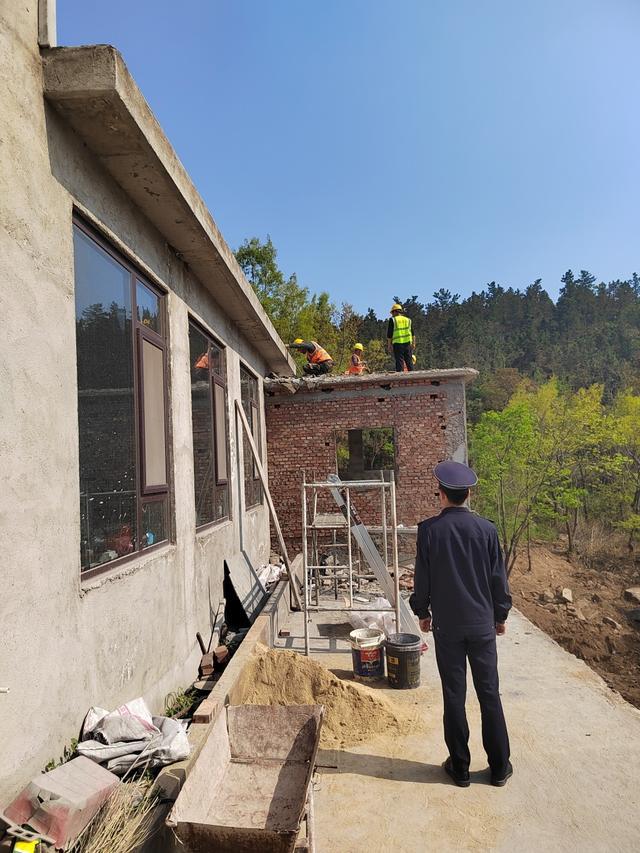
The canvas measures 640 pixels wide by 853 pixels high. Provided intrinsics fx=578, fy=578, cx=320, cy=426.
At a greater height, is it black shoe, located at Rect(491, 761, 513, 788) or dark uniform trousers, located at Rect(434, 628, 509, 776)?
dark uniform trousers, located at Rect(434, 628, 509, 776)

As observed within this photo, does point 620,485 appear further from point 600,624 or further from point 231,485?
point 231,485

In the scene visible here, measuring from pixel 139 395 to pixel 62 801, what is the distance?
2.85 metres

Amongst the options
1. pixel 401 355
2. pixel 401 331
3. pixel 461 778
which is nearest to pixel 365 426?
pixel 401 355

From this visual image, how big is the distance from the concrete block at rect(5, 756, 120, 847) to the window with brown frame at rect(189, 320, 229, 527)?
346cm

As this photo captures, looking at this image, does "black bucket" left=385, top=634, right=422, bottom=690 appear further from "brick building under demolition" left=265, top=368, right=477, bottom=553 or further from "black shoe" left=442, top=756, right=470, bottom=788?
"brick building under demolition" left=265, top=368, right=477, bottom=553

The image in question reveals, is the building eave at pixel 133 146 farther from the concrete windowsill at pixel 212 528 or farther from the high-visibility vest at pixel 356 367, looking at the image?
the high-visibility vest at pixel 356 367

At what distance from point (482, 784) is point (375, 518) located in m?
9.21

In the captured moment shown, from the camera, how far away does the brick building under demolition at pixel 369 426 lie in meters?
12.9

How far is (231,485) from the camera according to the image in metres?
7.95

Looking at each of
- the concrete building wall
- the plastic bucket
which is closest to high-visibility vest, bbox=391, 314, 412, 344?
the plastic bucket

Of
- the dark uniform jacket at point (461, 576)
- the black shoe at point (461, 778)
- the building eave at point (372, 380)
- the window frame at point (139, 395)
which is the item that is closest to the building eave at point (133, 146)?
the window frame at point (139, 395)

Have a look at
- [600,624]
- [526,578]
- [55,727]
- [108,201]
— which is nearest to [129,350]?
[108,201]

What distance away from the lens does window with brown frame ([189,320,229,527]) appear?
6.46 m

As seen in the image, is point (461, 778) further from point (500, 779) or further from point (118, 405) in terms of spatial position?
point (118, 405)
